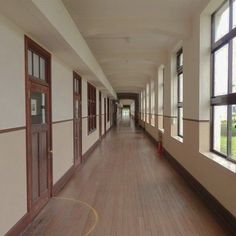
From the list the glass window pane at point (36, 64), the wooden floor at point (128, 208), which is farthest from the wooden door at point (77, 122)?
the glass window pane at point (36, 64)

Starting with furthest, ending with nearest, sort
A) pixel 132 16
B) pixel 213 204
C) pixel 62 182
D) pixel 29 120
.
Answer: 1. pixel 62 182
2. pixel 132 16
3. pixel 213 204
4. pixel 29 120

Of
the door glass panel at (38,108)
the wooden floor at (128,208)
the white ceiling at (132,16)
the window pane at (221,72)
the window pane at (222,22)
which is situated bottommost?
the wooden floor at (128,208)

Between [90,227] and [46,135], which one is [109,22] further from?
[90,227]

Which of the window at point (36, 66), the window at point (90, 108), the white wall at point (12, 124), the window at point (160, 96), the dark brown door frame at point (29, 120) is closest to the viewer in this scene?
the white wall at point (12, 124)

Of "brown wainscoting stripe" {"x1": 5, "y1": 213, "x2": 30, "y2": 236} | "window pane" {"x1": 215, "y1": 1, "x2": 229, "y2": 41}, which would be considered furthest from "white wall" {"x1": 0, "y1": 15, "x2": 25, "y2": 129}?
"window pane" {"x1": 215, "y1": 1, "x2": 229, "y2": 41}

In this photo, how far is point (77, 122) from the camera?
20.5 feet

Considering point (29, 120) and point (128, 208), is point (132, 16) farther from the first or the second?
point (128, 208)

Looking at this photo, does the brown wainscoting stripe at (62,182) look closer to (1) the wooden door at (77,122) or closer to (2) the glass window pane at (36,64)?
(1) the wooden door at (77,122)

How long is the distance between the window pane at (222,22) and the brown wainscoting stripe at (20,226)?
3650mm

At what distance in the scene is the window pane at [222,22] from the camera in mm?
3560

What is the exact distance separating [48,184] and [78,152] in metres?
2.43

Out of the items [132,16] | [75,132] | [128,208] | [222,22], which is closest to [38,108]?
[128,208]

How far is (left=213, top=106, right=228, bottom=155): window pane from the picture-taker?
361 centimetres

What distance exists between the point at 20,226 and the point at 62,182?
1.83 metres
